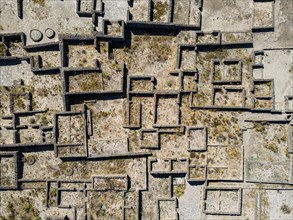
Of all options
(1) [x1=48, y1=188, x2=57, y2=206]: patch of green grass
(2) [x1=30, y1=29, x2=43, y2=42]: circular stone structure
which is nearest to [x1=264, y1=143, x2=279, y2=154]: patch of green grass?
(1) [x1=48, y1=188, x2=57, y2=206]: patch of green grass

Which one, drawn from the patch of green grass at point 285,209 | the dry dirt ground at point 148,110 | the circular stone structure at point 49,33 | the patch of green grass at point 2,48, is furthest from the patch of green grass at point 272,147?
the patch of green grass at point 2,48

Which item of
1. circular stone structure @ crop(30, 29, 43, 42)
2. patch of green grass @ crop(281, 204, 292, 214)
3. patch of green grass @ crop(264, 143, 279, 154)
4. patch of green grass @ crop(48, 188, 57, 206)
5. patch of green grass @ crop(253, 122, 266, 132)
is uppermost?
circular stone structure @ crop(30, 29, 43, 42)

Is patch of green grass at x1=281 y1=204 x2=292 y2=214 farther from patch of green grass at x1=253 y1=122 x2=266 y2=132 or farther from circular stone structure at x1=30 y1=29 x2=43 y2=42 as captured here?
circular stone structure at x1=30 y1=29 x2=43 y2=42

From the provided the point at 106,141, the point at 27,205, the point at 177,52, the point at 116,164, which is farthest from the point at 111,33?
the point at 27,205

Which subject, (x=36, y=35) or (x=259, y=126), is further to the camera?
(x=259, y=126)

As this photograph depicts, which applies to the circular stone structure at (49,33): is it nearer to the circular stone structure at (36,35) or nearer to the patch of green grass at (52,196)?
the circular stone structure at (36,35)

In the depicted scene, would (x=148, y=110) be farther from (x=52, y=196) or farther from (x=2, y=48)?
(x=2, y=48)

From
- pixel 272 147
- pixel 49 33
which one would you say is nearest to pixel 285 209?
pixel 272 147

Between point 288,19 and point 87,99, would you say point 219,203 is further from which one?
point 288,19

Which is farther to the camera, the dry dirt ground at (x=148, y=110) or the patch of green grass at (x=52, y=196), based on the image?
the patch of green grass at (x=52, y=196)

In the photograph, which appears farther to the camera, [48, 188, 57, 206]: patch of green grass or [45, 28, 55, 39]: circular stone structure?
[48, 188, 57, 206]: patch of green grass

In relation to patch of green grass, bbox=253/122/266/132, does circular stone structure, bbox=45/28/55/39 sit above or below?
above
